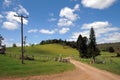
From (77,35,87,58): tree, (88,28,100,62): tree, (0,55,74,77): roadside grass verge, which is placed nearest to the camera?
(0,55,74,77): roadside grass verge

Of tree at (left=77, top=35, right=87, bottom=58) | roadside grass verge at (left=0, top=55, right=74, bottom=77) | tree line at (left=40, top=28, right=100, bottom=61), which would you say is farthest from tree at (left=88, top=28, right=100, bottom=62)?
roadside grass verge at (left=0, top=55, right=74, bottom=77)

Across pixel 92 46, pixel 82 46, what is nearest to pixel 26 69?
pixel 92 46

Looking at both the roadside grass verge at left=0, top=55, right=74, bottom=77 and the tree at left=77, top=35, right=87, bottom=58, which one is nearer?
the roadside grass verge at left=0, top=55, right=74, bottom=77

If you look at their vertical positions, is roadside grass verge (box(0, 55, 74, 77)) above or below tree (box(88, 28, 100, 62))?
below

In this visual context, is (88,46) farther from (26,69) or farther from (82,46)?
(26,69)

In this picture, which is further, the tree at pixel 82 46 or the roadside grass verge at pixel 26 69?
the tree at pixel 82 46

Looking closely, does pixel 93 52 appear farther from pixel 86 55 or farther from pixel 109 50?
pixel 109 50

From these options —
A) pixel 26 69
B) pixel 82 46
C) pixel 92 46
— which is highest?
pixel 82 46

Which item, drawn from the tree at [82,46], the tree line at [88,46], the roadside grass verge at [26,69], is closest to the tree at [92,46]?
the tree line at [88,46]

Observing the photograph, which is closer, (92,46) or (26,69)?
(26,69)

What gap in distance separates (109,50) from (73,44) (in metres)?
30.5

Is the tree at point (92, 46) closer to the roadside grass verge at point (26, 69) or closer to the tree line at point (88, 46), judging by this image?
the tree line at point (88, 46)

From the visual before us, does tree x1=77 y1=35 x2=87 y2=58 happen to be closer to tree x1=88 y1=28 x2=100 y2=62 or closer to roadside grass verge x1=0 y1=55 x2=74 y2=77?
tree x1=88 y1=28 x2=100 y2=62

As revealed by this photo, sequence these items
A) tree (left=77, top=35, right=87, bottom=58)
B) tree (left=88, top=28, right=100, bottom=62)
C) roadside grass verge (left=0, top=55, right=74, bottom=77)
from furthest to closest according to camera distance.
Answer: tree (left=77, top=35, right=87, bottom=58) < tree (left=88, top=28, right=100, bottom=62) < roadside grass verge (left=0, top=55, right=74, bottom=77)
